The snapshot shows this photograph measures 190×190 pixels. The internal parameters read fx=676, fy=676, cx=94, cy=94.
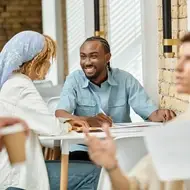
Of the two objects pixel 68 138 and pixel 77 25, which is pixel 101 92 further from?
pixel 77 25

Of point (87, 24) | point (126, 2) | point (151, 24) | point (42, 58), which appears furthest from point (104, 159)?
point (87, 24)

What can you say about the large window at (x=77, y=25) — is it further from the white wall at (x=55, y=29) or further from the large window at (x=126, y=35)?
the large window at (x=126, y=35)

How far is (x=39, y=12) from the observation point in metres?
10.9

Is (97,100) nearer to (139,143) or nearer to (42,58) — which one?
(42,58)

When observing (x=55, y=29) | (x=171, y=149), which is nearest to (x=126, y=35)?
(x=55, y=29)

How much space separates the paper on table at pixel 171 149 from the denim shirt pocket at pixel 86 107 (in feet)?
9.18

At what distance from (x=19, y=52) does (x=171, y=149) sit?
238 cm

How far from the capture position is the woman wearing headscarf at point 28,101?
350 cm

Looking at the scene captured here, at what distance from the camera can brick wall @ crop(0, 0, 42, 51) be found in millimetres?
10695

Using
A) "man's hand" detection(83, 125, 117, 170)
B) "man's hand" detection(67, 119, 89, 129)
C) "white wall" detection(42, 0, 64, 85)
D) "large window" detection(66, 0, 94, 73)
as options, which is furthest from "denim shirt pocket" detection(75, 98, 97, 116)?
"white wall" detection(42, 0, 64, 85)

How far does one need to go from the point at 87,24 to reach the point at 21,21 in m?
3.85

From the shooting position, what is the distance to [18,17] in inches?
424

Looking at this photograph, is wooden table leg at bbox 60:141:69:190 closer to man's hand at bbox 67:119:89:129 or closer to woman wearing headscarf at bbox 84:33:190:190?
man's hand at bbox 67:119:89:129

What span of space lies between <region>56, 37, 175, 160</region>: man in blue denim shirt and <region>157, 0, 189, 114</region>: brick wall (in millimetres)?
148
